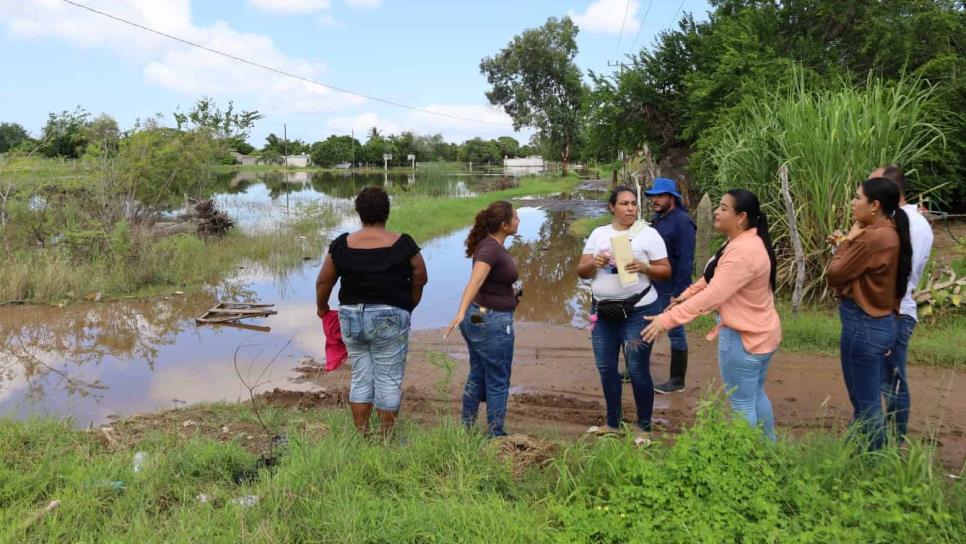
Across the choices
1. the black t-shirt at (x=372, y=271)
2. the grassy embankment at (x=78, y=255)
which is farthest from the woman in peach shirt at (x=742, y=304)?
the grassy embankment at (x=78, y=255)

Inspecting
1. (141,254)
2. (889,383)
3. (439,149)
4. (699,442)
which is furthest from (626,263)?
(439,149)

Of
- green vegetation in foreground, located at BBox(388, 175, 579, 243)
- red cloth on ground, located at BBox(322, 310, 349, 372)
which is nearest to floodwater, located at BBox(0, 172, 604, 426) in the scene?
red cloth on ground, located at BBox(322, 310, 349, 372)

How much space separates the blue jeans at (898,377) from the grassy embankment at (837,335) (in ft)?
9.30

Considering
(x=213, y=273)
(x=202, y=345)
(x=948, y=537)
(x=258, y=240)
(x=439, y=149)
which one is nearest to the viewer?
(x=948, y=537)

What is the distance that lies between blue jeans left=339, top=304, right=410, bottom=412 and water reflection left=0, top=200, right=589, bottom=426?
2.35 metres

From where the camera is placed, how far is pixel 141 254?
10.3m

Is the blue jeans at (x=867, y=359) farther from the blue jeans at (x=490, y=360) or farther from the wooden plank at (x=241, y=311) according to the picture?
the wooden plank at (x=241, y=311)

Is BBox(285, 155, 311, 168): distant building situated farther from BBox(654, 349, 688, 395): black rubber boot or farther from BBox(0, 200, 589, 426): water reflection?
BBox(654, 349, 688, 395): black rubber boot

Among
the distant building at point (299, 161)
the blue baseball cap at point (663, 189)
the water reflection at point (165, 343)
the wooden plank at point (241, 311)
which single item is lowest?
the water reflection at point (165, 343)

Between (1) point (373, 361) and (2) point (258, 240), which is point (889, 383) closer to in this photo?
(1) point (373, 361)

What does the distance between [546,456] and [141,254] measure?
364 inches

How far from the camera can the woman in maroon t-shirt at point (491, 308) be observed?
3.68 m

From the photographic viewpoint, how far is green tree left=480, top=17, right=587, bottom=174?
148ft

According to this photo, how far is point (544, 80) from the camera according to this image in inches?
1815
